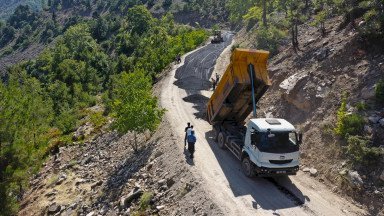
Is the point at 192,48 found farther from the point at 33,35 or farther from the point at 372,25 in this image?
the point at 33,35

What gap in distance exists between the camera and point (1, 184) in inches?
874

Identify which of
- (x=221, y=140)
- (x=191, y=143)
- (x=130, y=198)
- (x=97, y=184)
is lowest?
(x=97, y=184)

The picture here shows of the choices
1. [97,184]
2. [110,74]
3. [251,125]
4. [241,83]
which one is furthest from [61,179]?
[110,74]

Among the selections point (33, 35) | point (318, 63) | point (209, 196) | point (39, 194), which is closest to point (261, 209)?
point (209, 196)

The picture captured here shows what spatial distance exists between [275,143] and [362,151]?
4.14m

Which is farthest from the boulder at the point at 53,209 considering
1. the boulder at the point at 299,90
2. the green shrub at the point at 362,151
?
the green shrub at the point at 362,151

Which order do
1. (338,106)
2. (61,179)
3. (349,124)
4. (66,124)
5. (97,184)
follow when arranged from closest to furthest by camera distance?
(349,124) < (338,106) < (97,184) < (61,179) < (66,124)

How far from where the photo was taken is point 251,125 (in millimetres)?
17891

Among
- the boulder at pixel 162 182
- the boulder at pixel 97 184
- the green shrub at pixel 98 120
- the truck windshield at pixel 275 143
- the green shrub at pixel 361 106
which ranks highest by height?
the green shrub at pixel 361 106

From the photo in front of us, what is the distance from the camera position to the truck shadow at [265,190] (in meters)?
15.9

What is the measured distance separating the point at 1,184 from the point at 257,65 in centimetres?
1643

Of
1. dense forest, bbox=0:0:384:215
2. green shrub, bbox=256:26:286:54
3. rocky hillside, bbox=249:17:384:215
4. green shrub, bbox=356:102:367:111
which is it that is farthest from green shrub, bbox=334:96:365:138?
green shrub, bbox=256:26:286:54

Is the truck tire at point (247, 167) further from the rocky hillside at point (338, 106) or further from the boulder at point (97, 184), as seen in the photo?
the boulder at point (97, 184)

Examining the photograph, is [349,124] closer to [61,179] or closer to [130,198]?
[130,198]
